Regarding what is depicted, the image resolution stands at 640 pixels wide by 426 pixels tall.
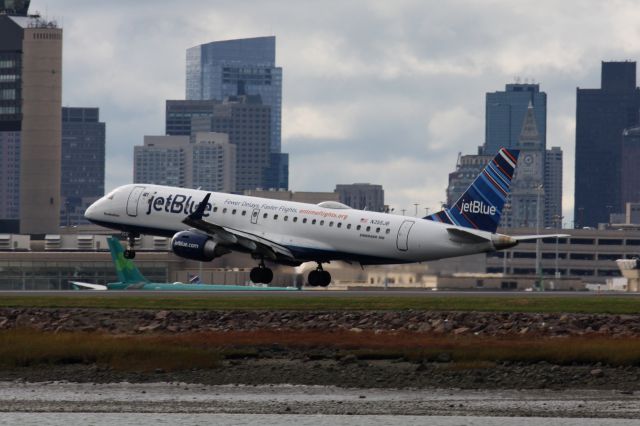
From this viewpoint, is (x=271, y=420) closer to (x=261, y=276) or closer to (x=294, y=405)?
(x=294, y=405)

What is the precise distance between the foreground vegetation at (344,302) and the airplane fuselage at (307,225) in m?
5.97

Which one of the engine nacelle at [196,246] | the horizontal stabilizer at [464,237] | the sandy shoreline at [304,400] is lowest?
the sandy shoreline at [304,400]

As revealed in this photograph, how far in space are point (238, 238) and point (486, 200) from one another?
1277cm

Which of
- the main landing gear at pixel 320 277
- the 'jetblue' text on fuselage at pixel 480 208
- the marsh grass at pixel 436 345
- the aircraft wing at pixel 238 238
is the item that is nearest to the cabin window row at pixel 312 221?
the aircraft wing at pixel 238 238

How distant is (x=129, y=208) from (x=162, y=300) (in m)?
16.1

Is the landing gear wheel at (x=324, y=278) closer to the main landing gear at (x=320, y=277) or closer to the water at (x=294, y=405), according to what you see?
the main landing gear at (x=320, y=277)

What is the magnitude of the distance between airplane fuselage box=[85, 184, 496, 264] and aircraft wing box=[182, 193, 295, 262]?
276 mm

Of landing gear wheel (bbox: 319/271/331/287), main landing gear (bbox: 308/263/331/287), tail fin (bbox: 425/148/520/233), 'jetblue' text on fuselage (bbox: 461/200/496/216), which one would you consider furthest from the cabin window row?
landing gear wheel (bbox: 319/271/331/287)

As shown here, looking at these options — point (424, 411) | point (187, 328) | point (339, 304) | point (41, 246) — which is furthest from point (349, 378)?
point (41, 246)

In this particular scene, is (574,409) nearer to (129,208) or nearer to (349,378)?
(349,378)

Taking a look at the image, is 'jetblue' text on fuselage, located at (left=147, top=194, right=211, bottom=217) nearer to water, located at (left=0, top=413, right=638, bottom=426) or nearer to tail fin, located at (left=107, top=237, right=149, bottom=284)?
tail fin, located at (left=107, top=237, right=149, bottom=284)

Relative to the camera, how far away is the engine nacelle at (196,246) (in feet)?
290

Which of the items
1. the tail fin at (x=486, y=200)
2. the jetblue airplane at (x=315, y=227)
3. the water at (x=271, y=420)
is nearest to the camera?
the water at (x=271, y=420)

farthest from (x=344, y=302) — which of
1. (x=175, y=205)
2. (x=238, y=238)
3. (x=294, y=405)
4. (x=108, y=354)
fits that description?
(x=294, y=405)
